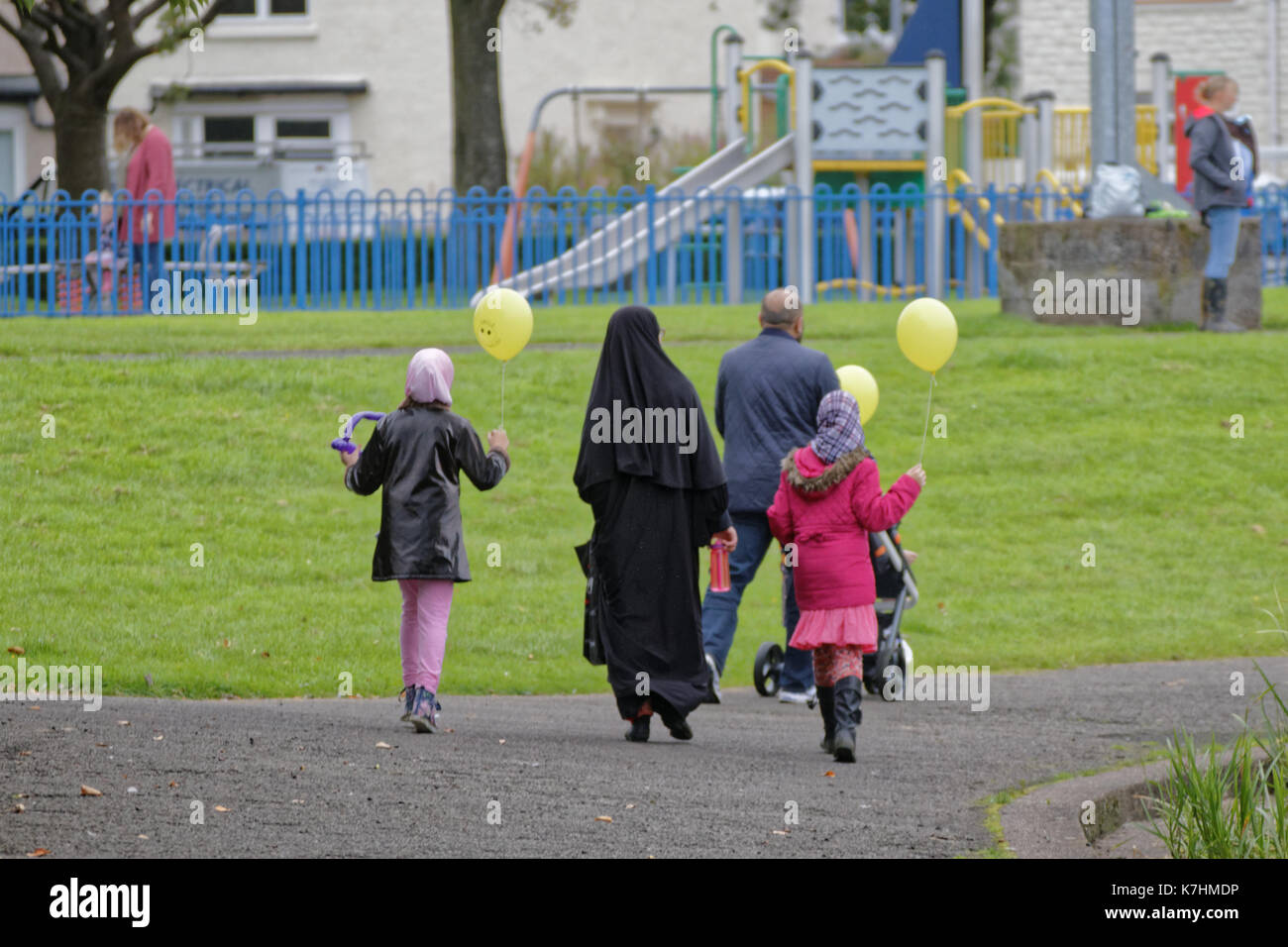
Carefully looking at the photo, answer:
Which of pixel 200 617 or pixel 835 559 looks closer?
pixel 835 559

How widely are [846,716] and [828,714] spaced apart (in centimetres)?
12

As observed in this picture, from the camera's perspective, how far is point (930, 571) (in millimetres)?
12148

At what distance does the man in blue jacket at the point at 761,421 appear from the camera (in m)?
9.10

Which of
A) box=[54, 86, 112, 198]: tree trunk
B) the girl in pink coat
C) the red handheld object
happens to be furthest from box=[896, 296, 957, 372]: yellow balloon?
box=[54, 86, 112, 198]: tree trunk

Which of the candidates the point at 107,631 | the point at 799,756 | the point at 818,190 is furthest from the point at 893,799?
the point at 818,190

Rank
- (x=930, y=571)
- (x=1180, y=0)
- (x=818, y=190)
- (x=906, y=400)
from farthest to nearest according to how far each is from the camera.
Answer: (x=1180, y=0) < (x=818, y=190) < (x=906, y=400) < (x=930, y=571)

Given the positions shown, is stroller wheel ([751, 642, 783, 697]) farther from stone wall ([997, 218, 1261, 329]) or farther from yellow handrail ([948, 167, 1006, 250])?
yellow handrail ([948, 167, 1006, 250])

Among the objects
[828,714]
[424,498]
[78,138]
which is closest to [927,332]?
[828,714]

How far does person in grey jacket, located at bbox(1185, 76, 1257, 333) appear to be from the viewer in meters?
16.0

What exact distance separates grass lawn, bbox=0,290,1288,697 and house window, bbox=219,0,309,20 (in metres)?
22.7

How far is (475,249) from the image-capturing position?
1984 centimetres

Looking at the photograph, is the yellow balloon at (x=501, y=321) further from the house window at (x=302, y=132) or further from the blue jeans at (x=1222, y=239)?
the house window at (x=302, y=132)

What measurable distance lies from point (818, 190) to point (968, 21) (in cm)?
322
